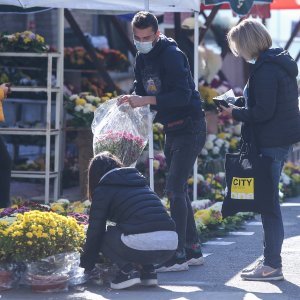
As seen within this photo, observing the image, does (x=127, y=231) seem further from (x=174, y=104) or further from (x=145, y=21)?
(x=145, y=21)

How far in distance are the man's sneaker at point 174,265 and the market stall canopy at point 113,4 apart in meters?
2.45

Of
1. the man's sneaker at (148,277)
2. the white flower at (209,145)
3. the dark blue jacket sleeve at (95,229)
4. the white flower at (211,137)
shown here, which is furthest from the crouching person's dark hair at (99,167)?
the white flower at (211,137)

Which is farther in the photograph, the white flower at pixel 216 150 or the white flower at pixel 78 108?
the white flower at pixel 216 150

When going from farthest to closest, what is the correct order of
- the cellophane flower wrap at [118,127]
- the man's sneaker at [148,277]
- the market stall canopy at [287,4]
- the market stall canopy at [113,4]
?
the market stall canopy at [287,4], the market stall canopy at [113,4], the cellophane flower wrap at [118,127], the man's sneaker at [148,277]

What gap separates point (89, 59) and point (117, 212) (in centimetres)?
587

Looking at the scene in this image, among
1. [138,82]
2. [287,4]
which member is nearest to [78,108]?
[138,82]

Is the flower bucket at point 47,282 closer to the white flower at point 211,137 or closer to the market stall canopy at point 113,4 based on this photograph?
the market stall canopy at point 113,4

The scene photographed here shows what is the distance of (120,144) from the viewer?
7469 mm

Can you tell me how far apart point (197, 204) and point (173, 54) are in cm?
303

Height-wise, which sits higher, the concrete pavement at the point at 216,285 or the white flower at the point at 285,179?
the white flower at the point at 285,179

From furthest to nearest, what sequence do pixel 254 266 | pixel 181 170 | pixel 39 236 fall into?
pixel 181 170 < pixel 254 266 < pixel 39 236

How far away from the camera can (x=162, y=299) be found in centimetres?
596

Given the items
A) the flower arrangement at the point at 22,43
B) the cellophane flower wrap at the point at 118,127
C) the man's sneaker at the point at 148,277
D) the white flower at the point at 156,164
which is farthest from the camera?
the white flower at the point at 156,164

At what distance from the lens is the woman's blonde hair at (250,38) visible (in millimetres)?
6316
